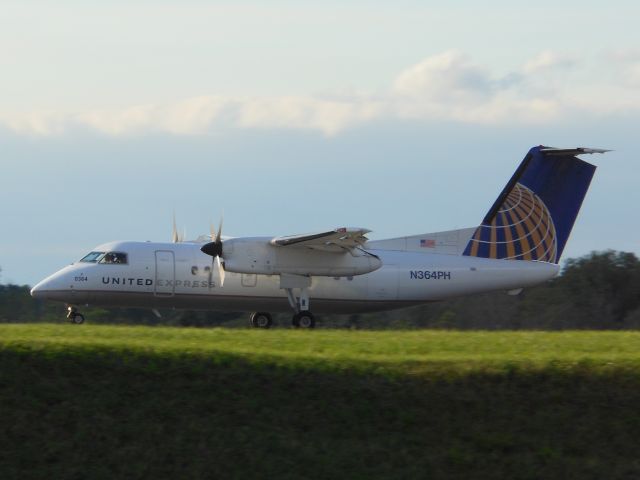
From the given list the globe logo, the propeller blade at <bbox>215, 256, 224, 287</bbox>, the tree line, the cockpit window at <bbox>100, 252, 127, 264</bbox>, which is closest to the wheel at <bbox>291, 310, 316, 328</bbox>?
the propeller blade at <bbox>215, 256, 224, 287</bbox>

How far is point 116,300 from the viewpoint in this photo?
21.7m

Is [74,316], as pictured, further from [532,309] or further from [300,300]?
[532,309]

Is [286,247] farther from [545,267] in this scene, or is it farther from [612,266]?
[612,266]

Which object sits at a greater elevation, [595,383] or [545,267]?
[545,267]

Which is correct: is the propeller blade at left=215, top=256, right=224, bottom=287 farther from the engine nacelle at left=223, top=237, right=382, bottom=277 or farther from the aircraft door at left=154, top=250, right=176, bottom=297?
the aircraft door at left=154, top=250, right=176, bottom=297

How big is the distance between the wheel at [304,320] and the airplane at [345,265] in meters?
0.02

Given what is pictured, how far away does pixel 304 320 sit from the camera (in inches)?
852

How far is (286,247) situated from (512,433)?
34.6 feet

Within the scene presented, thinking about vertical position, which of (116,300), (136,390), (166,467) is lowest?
(166,467)

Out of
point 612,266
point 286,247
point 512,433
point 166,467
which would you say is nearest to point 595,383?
point 512,433

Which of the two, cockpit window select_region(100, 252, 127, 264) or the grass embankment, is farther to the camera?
cockpit window select_region(100, 252, 127, 264)

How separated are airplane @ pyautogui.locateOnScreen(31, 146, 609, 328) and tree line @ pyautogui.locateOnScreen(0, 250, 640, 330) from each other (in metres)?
10.6

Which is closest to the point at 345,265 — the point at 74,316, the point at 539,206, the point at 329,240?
the point at 329,240

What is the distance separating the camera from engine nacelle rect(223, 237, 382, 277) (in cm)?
2103
